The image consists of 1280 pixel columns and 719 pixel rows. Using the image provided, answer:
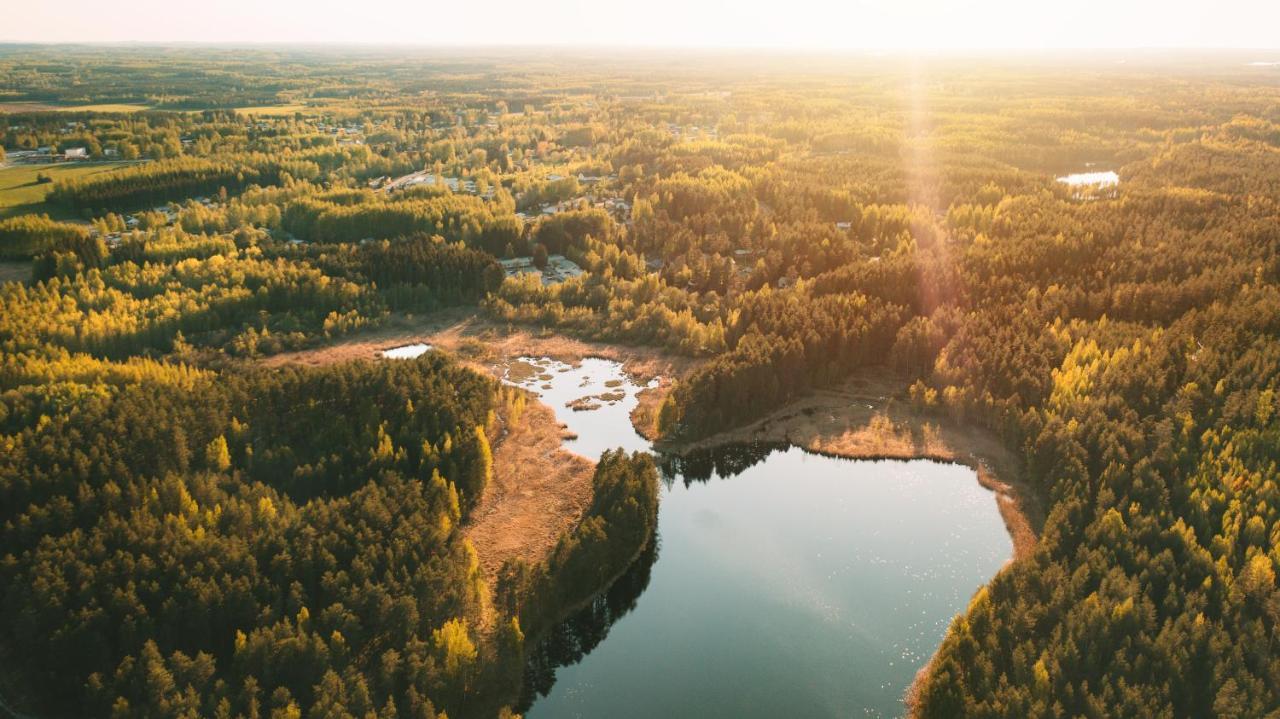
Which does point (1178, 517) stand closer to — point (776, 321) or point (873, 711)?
point (873, 711)

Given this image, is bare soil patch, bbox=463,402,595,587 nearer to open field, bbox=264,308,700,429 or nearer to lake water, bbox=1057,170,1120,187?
open field, bbox=264,308,700,429

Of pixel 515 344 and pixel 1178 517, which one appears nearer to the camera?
pixel 1178 517

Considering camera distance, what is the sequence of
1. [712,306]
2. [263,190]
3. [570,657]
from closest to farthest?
[570,657], [712,306], [263,190]

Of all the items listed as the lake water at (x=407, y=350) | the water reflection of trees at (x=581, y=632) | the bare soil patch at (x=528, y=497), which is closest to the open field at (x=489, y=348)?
the lake water at (x=407, y=350)

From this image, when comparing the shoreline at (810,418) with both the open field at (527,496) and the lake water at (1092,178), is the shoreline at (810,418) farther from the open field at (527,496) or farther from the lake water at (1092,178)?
the lake water at (1092,178)

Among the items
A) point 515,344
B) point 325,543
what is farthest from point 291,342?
point 325,543

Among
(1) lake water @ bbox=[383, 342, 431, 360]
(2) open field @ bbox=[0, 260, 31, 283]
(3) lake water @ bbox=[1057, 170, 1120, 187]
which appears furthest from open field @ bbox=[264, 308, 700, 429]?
(3) lake water @ bbox=[1057, 170, 1120, 187]
